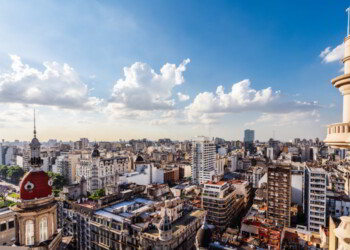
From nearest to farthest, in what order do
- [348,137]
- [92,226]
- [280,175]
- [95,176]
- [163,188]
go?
[348,137]
[92,226]
[280,175]
[163,188]
[95,176]

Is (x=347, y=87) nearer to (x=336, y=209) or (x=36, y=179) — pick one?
(x=36, y=179)

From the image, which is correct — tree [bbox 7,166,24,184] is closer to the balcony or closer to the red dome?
the red dome

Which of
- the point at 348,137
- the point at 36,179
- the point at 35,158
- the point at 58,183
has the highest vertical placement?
the point at 348,137

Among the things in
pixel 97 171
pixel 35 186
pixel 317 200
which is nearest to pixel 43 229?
pixel 35 186

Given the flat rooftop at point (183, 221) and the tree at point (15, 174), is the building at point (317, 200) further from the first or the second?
the tree at point (15, 174)

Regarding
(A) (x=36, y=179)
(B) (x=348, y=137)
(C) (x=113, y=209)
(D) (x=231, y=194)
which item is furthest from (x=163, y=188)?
(B) (x=348, y=137)

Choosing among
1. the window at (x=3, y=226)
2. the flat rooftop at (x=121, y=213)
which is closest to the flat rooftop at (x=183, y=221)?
the flat rooftop at (x=121, y=213)

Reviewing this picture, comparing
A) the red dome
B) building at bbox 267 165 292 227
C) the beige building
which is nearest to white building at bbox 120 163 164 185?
the beige building
